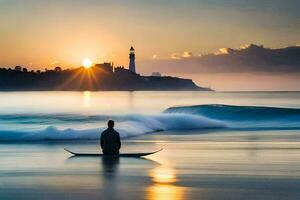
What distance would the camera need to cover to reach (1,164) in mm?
17109

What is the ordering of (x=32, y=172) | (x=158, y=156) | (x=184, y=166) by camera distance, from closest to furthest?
1. (x=32, y=172)
2. (x=184, y=166)
3. (x=158, y=156)

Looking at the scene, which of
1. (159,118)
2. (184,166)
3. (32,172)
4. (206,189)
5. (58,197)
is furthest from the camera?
(159,118)

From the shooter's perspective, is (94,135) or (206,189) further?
(94,135)

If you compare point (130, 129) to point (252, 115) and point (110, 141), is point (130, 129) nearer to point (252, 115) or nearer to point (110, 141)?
point (110, 141)

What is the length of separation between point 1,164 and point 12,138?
11631 mm

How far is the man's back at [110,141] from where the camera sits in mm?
18500

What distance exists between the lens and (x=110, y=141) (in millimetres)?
18594

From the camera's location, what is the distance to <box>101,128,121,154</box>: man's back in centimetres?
1850

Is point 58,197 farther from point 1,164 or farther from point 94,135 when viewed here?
point 94,135

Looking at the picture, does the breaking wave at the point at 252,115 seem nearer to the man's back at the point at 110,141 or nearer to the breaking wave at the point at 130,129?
the breaking wave at the point at 130,129

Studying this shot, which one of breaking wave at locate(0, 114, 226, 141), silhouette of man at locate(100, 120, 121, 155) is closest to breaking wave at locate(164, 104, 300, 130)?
breaking wave at locate(0, 114, 226, 141)

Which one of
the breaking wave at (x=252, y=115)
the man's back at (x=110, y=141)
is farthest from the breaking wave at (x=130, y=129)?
the man's back at (x=110, y=141)

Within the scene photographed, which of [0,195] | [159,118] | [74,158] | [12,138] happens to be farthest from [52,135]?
[0,195]

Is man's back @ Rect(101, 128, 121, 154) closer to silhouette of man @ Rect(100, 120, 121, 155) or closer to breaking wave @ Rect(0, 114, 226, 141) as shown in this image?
silhouette of man @ Rect(100, 120, 121, 155)
